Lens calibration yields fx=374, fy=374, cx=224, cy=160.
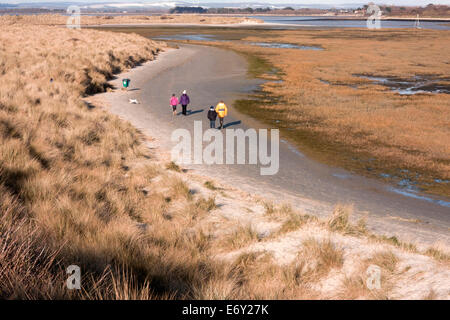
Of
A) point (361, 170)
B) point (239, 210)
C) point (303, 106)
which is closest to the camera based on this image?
point (239, 210)

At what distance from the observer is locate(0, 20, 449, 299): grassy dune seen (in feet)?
15.2

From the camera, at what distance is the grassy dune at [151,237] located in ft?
15.2

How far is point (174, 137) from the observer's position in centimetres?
1752

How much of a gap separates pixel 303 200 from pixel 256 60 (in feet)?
129

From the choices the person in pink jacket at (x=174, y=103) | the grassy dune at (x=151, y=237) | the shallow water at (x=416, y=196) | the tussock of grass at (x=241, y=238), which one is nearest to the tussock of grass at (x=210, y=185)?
the grassy dune at (x=151, y=237)

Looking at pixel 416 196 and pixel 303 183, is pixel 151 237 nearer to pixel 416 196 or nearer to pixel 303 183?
pixel 303 183

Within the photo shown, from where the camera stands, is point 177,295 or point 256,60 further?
point 256,60

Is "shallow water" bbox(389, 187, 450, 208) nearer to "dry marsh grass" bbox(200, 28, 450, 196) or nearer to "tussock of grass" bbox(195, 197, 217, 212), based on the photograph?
"dry marsh grass" bbox(200, 28, 450, 196)

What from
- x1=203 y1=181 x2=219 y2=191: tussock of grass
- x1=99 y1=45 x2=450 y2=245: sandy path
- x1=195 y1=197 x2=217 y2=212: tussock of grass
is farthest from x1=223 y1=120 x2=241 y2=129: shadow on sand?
x1=195 y1=197 x2=217 y2=212: tussock of grass

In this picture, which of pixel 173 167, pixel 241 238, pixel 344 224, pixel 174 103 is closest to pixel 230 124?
pixel 174 103

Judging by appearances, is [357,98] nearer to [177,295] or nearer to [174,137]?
[174,137]

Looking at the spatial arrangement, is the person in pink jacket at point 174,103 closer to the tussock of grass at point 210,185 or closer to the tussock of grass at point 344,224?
the tussock of grass at point 210,185

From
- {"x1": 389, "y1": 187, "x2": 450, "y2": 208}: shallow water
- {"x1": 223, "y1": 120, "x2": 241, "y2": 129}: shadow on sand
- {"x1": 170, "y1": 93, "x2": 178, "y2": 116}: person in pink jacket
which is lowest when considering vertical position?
{"x1": 389, "y1": 187, "x2": 450, "y2": 208}: shallow water

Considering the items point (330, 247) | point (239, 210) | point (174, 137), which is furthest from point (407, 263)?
point (174, 137)
